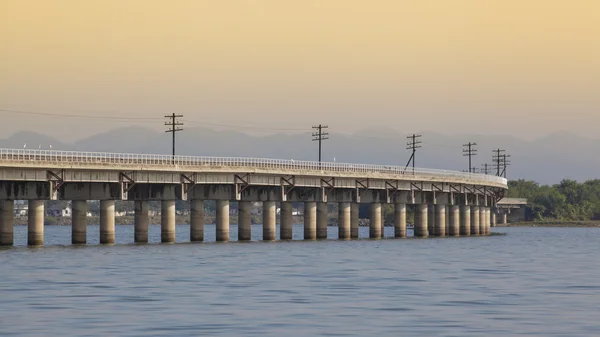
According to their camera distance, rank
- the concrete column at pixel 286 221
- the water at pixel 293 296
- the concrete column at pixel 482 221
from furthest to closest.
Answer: the concrete column at pixel 482 221
the concrete column at pixel 286 221
the water at pixel 293 296

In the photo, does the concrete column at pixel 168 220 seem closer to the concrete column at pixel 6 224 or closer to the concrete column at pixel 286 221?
the concrete column at pixel 6 224

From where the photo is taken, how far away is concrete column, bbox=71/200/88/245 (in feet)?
362

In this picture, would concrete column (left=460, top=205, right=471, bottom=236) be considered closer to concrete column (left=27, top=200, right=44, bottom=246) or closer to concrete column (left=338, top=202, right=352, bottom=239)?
concrete column (left=338, top=202, right=352, bottom=239)

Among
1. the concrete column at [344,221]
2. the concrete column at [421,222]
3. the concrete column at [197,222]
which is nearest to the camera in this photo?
the concrete column at [197,222]

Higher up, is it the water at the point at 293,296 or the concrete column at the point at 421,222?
the concrete column at the point at 421,222

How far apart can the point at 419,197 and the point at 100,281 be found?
10167cm

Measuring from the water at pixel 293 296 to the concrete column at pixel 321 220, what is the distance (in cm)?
5155

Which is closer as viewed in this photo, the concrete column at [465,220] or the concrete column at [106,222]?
the concrete column at [106,222]

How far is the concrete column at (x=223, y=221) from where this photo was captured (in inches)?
4966

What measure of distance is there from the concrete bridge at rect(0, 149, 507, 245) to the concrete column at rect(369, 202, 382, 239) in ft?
0.43

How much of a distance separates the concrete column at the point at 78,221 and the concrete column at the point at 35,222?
3.48 metres

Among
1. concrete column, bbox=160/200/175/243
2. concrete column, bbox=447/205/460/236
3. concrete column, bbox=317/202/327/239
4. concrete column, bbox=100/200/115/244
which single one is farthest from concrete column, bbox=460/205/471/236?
concrete column, bbox=100/200/115/244

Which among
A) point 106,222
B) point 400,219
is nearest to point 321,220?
point 400,219

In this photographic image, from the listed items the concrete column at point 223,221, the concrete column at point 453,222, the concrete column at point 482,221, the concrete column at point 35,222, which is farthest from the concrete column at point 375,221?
the concrete column at point 35,222
